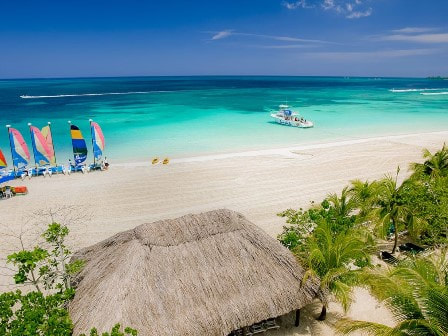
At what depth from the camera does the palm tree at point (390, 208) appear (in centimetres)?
1006

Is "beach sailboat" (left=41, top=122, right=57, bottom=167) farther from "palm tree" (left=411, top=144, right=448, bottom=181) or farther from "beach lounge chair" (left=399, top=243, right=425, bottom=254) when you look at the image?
"palm tree" (left=411, top=144, right=448, bottom=181)

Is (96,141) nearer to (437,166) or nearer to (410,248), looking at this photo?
(410,248)

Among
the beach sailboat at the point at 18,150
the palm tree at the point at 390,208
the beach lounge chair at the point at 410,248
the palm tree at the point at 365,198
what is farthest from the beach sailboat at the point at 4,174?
the beach lounge chair at the point at 410,248

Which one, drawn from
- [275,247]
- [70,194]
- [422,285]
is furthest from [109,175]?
[422,285]

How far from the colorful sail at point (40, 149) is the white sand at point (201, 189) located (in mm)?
1258

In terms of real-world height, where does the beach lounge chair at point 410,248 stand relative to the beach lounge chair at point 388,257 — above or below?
above

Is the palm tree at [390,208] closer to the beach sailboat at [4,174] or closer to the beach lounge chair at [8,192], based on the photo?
the beach lounge chair at [8,192]

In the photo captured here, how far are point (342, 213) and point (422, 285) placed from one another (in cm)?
469

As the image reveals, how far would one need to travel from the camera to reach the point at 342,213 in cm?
968

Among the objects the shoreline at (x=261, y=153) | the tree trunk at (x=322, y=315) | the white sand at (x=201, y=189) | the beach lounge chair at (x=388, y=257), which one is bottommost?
the tree trunk at (x=322, y=315)

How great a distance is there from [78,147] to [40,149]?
197 centimetres

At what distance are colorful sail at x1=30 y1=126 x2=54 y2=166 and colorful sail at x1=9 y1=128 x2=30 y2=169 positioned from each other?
498mm

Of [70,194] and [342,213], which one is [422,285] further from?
[70,194]

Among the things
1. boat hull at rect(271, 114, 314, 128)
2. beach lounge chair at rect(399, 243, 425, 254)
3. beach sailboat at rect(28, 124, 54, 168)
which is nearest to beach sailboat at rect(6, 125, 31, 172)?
beach sailboat at rect(28, 124, 54, 168)
